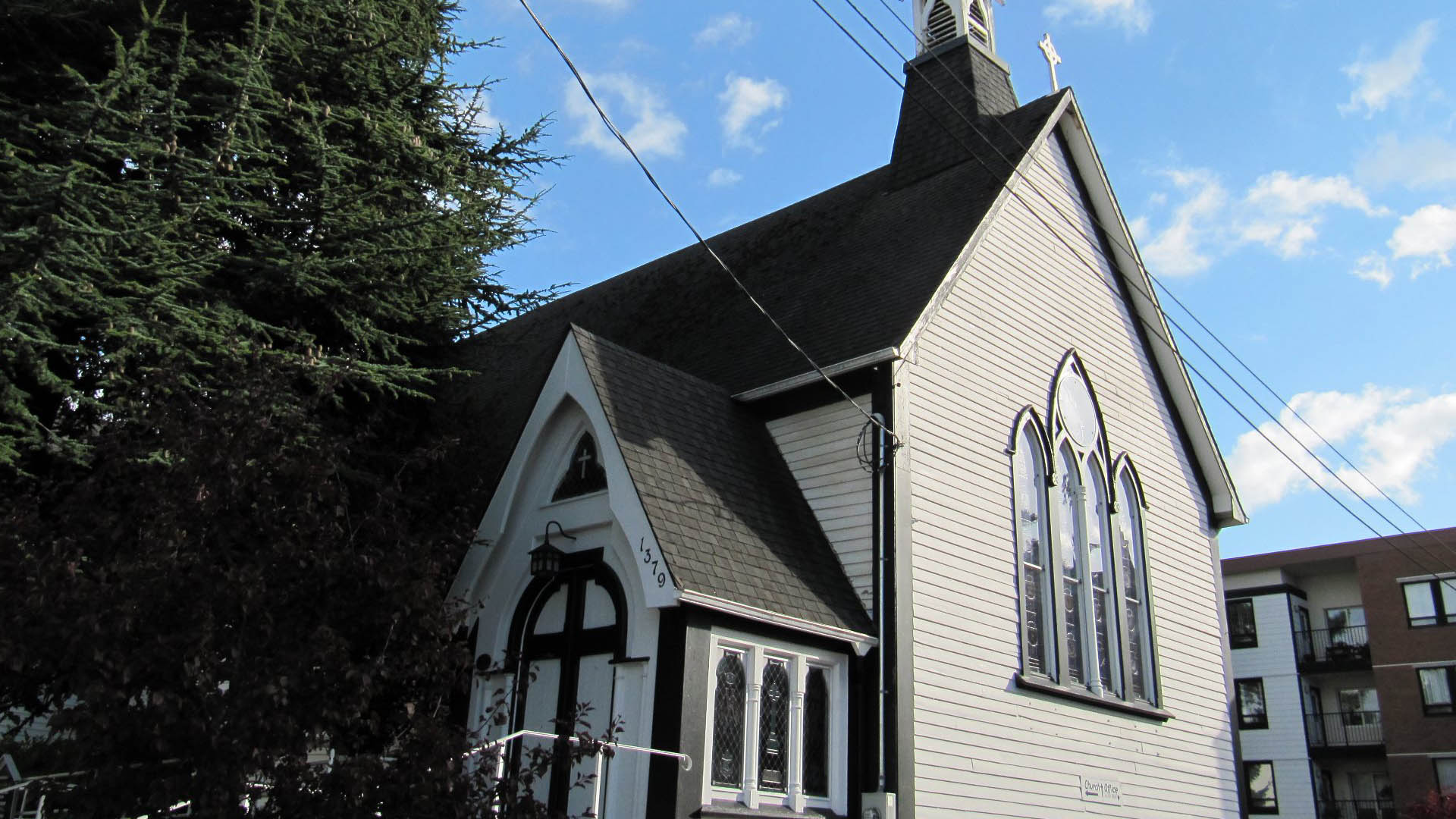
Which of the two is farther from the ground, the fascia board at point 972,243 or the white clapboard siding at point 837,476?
the fascia board at point 972,243

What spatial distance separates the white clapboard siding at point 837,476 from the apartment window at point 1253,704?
35.0m

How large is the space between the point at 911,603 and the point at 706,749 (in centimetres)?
265

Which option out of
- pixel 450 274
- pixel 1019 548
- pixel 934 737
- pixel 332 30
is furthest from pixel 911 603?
pixel 332 30

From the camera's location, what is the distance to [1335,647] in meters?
42.0

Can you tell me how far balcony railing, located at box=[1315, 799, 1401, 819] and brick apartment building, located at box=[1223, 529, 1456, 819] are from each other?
39mm

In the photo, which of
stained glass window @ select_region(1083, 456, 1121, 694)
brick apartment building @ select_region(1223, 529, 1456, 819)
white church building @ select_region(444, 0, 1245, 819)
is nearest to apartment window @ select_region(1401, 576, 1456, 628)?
brick apartment building @ select_region(1223, 529, 1456, 819)

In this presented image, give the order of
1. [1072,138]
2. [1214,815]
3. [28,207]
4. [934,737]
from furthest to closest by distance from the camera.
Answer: [1072,138]
[1214,815]
[934,737]
[28,207]

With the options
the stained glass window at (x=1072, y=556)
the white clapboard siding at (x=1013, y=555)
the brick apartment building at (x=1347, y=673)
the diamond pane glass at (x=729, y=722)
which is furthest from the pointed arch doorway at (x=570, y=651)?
the brick apartment building at (x=1347, y=673)

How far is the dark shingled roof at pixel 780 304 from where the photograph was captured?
1119cm

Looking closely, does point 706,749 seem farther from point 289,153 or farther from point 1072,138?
point 1072,138

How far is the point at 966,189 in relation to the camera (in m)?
15.8

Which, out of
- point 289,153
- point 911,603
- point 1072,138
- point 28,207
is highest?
point 1072,138

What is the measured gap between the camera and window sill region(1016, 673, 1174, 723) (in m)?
12.5

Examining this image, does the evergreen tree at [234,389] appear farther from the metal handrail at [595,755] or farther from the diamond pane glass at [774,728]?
the diamond pane glass at [774,728]
